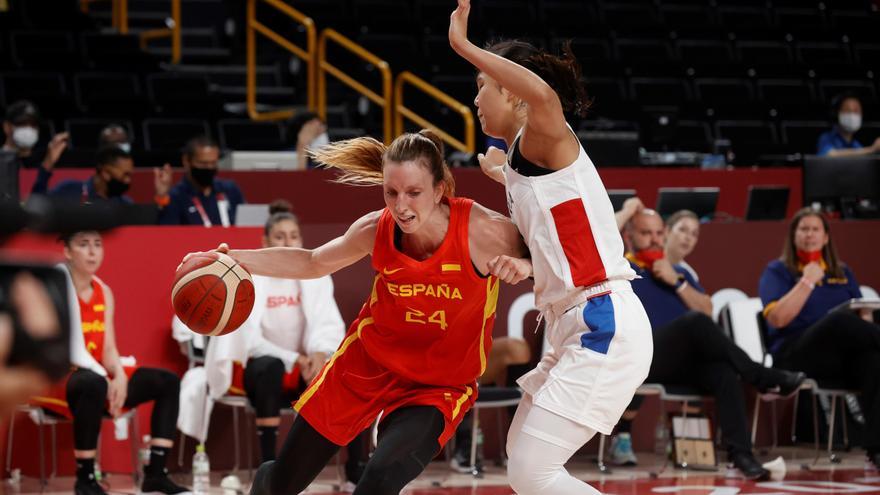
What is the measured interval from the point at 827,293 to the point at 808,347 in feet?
1.71

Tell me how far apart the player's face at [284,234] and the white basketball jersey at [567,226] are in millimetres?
3790

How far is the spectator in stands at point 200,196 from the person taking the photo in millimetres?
9352

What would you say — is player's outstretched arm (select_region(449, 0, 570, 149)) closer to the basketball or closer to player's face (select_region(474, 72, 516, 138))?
player's face (select_region(474, 72, 516, 138))

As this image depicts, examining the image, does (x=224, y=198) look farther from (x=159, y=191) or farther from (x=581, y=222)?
(x=581, y=222)

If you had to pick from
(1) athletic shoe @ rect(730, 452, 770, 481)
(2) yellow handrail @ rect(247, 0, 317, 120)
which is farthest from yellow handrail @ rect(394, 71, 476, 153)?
(1) athletic shoe @ rect(730, 452, 770, 481)

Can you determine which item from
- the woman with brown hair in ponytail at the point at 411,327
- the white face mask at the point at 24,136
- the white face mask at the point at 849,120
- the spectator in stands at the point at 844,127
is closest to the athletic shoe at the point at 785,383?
the woman with brown hair in ponytail at the point at 411,327

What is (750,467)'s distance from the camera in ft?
26.7

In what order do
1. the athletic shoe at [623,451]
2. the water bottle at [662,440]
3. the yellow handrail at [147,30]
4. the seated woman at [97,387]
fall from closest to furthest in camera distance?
the seated woman at [97,387] < the athletic shoe at [623,451] < the water bottle at [662,440] < the yellow handrail at [147,30]

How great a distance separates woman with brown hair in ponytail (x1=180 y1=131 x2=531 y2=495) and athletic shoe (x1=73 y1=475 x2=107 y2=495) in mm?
2906

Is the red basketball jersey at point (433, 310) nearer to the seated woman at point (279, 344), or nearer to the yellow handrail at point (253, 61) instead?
the seated woman at point (279, 344)

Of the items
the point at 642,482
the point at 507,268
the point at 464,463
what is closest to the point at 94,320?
the point at 464,463

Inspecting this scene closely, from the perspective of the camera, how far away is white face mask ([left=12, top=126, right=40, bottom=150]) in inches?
428

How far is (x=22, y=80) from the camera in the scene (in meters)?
13.6

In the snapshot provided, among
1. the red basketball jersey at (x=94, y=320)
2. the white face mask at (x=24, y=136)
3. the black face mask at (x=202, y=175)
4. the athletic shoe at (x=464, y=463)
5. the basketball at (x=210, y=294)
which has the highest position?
the white face mask at (x=24, y=136)
